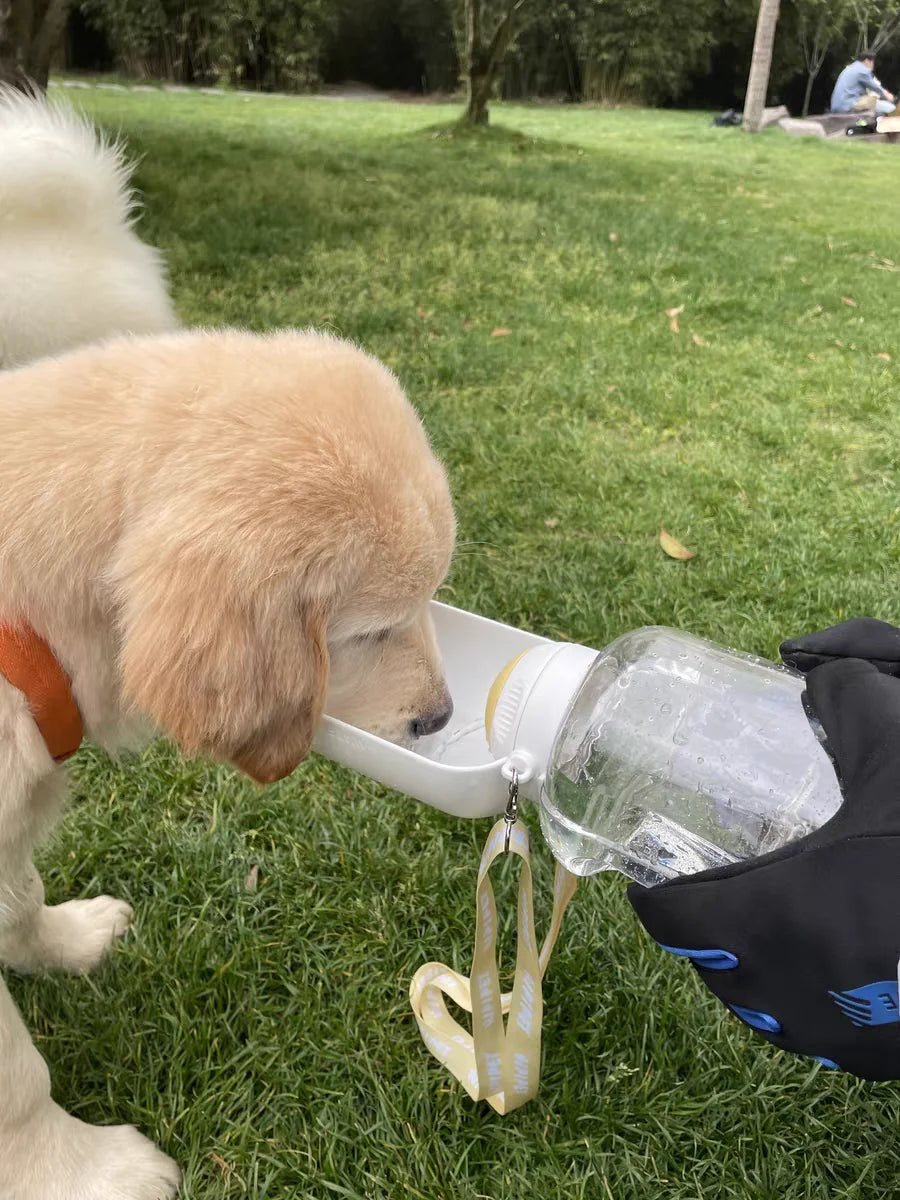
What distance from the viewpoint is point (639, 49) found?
26688mm

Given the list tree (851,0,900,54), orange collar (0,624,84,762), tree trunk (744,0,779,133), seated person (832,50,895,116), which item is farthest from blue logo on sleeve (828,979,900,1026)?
tree (851,0,900,54)

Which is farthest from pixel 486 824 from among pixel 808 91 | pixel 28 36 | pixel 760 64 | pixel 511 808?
pixel 808 91

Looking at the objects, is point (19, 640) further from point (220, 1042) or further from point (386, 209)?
point (386, 209)

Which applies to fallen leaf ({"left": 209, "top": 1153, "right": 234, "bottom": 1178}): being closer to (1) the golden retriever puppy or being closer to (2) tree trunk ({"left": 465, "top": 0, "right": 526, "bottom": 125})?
(1) the golden retriever puppy

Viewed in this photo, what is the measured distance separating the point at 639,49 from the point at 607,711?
3052cm

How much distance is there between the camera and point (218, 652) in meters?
1.32

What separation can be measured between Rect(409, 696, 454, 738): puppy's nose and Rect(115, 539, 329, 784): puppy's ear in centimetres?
32

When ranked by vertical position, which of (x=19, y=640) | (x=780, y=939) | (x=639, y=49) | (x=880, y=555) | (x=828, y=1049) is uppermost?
(x=639, y=49)

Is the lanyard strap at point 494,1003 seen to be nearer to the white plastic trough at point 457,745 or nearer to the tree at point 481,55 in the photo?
the white plastic trough at point 457,745

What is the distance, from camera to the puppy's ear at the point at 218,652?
1.29 m

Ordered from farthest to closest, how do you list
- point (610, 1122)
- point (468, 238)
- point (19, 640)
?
point (468, 238) < point (610, 1122) < point (19, 640)

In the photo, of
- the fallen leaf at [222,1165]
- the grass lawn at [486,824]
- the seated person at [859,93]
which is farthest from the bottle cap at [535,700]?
the seated person at [859,93]

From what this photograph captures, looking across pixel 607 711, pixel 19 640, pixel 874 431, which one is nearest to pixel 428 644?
pixel 607 711

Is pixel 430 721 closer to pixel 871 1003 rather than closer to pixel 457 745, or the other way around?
pixel 457 745
